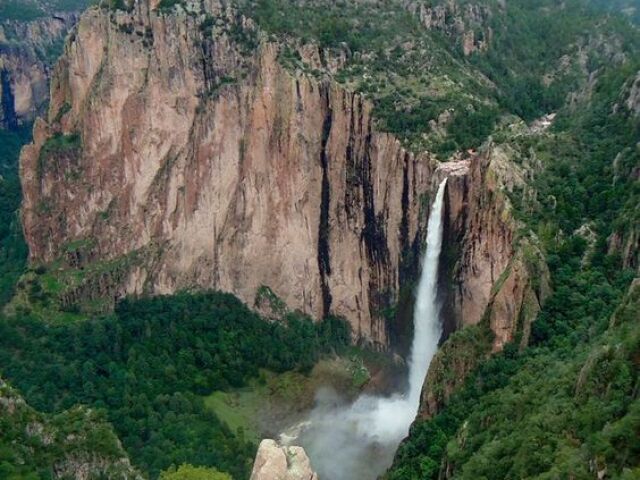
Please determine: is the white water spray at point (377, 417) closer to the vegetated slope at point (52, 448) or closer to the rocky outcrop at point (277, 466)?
the vegetated slope at point (52, 448)

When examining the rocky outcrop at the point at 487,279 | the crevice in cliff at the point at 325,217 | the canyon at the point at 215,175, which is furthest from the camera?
the crevice in cliff at the point at 325,217

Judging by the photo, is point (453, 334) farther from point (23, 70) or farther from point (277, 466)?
point (23, 70)

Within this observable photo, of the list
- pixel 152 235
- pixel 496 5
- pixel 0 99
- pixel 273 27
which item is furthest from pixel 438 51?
pixel 0 99

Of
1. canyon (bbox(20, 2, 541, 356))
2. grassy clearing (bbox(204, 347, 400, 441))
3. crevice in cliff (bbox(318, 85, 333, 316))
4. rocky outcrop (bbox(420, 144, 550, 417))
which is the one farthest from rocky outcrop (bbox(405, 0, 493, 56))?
grassy clearing (bbox(204, 347, 400, 441))

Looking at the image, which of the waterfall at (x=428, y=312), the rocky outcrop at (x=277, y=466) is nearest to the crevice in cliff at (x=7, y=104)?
the waterfall at (x=428, y=312)

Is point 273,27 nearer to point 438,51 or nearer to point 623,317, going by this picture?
point 438,51

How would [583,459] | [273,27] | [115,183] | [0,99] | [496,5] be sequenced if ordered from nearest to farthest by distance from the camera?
[583,459], [273,27], [115,183], [496,5], [0,99]

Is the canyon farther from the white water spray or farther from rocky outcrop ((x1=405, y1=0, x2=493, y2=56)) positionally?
rocky outcrop ((x1=405, y1=0, x2=493, y2=56))
